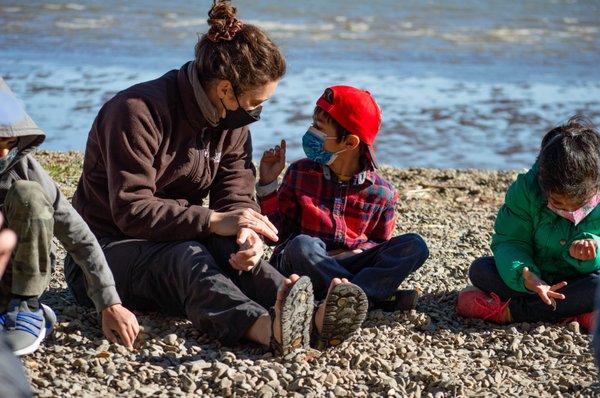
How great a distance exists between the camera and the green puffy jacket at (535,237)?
15.8 ft

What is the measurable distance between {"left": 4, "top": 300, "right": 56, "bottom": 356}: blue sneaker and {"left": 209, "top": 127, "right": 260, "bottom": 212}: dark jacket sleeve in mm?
1194

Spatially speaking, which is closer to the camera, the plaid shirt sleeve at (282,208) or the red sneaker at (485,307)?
the red sneaker at (485,307)

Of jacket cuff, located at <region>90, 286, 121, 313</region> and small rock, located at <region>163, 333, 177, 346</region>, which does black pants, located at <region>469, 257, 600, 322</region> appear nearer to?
small rock, located at <region>163, 333, 177, 346</region>

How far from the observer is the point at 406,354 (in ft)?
14.1

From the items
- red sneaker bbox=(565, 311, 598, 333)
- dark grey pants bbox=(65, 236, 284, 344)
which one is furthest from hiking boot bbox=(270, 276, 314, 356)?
red sneaker bbox=(565, 311, 598, 333)

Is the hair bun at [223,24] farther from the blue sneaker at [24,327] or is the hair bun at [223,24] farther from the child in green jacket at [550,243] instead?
the child in green jacket at [550,243]

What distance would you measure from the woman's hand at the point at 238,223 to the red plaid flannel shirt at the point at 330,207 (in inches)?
23.1

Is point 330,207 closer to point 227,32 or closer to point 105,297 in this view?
point 227,32

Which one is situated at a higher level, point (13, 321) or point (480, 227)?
point (13, 321)

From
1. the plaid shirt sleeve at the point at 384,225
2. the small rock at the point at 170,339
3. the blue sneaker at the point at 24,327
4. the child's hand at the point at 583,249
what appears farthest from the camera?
the plaid shirt sleeve at the point at 384,225

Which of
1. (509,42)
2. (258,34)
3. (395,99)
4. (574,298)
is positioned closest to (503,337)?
(574,298)

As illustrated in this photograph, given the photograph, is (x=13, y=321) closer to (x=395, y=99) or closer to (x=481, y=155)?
(x=481, y=155)

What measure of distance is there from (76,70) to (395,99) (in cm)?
423

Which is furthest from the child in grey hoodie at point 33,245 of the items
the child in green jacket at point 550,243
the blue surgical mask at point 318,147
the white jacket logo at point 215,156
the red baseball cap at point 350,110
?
the child in green jacket at point 550,243
